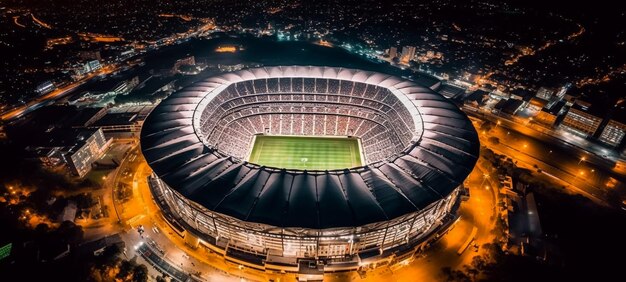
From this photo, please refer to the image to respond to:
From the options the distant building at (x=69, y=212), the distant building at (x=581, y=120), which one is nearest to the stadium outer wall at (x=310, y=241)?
the distant building at (x=69, y=212)

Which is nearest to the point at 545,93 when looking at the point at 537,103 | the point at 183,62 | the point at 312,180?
the point at 537,103

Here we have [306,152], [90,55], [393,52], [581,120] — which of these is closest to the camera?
[306,152]

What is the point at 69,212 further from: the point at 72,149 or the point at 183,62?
the point at 183,62

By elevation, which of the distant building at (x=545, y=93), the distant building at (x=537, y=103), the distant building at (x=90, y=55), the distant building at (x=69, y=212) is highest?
the distant building at (x=90, y=55)

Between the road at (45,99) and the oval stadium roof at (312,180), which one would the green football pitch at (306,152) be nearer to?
the oval stadium roof at (312,180)

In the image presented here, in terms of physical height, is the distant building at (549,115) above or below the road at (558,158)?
above

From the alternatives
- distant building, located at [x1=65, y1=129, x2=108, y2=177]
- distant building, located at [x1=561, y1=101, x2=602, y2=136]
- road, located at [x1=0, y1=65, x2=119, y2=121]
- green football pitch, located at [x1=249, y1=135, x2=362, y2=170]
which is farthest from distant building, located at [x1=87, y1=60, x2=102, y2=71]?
distant building, located at [x1=561, y1=101, x2=602, y2=136]

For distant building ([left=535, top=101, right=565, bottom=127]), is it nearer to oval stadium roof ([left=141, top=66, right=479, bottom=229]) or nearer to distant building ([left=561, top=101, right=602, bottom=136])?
distant building ([left=561, top=101, right=602, bottom=136])
